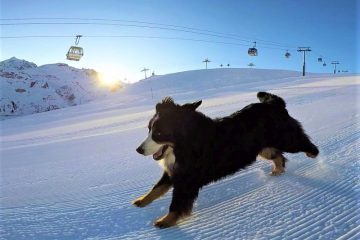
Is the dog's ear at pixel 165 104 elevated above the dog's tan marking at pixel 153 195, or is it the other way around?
the dog's ear at pixel 165 104

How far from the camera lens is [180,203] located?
4160 millimetres

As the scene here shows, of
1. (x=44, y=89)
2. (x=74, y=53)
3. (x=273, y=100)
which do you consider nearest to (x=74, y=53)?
(x=74, y=53)

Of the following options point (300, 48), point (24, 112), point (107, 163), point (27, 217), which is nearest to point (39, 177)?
point (107, 163)

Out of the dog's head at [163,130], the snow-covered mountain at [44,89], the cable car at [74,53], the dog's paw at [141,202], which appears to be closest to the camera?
the dog's head at [163,130]

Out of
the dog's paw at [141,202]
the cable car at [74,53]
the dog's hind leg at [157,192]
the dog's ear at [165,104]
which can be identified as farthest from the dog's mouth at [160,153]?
the cable car at [74,53]

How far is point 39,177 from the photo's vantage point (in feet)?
22.9

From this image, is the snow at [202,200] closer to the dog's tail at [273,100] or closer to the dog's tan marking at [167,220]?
the dog's tan marking at [167,220]

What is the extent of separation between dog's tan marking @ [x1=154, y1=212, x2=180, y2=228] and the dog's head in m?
0.71

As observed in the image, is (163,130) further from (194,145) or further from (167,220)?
(167,220)

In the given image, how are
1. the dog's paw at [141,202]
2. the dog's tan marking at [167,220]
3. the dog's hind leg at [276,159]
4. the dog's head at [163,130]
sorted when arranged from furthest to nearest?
the dog's hind leg at [276,159], the dog's paw at [141,202], the dog's head at [163,130], the dog's tan marking at [167,220]

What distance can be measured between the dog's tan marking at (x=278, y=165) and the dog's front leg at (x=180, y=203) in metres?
1.64

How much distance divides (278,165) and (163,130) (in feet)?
6.96

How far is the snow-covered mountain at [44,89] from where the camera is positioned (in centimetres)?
12188

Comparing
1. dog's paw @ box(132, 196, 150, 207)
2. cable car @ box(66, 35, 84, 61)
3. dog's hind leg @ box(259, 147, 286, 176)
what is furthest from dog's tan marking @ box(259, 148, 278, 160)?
cable car @ box(66, 35, 84, 61)
